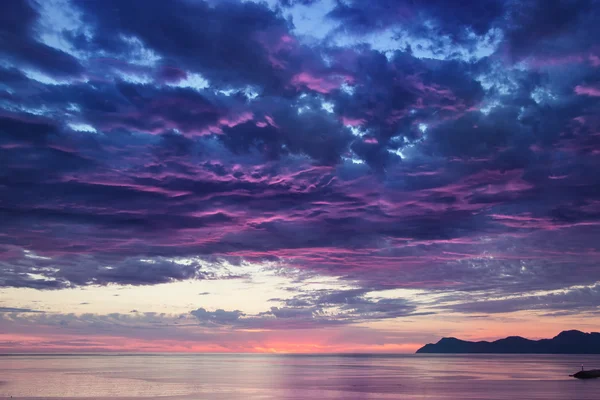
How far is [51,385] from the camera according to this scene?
102875 millimetres

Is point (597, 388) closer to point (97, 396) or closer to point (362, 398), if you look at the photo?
point (362, 398)

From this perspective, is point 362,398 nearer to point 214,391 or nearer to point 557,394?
point 214,391

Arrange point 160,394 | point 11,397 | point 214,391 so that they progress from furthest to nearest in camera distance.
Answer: point 214,391 → point 160,394 → point 11,397

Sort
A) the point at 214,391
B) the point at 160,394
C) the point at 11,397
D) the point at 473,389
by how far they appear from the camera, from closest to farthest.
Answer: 1. the point at 11,397
2. the point at 160,394
3. the point at 214,391
4. the point at 473,389

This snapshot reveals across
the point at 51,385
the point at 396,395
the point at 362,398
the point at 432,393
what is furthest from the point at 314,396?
the point at 51,385

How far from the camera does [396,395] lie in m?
89.6

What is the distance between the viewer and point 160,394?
87.0 m

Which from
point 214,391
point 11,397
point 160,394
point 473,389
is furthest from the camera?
point 473,389

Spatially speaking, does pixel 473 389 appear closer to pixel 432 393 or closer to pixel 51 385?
pixel 432 393

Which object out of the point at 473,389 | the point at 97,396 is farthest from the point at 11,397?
the point at 473,389

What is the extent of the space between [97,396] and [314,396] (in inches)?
1357

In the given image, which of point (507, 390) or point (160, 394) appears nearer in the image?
point (160, 394)

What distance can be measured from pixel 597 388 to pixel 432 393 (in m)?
31.5

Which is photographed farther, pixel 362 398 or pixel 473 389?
pixel 473 389
